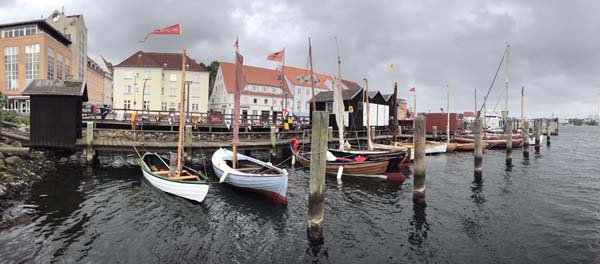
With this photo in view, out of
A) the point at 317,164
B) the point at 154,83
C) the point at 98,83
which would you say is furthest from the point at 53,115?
the point at 98,83

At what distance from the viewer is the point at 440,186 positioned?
19.5 meters

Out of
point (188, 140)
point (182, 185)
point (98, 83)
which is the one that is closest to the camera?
point (182, 185)

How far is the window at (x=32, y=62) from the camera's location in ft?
166

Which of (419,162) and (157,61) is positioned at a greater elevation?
(157,61)

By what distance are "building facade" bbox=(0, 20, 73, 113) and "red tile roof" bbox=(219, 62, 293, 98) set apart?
29.6 m

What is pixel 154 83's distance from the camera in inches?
2518

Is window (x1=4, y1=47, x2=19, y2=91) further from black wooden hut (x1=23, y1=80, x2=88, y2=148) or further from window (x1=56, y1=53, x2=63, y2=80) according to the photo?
black wooden hut (x1=23, y1=80, x2=88, y2=148)

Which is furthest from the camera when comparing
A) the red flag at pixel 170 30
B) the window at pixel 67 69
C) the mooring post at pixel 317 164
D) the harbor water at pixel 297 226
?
the window at pixel 67 69

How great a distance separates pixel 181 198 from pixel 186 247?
17.8 feet

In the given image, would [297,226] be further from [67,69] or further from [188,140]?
[67,69]

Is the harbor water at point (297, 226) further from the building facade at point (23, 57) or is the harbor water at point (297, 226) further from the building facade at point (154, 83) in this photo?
the building facade at point (154, 83)

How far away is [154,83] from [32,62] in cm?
1885

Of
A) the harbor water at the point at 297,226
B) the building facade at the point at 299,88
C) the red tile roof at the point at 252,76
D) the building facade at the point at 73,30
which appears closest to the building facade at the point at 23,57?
the building facade at the point at 73,30

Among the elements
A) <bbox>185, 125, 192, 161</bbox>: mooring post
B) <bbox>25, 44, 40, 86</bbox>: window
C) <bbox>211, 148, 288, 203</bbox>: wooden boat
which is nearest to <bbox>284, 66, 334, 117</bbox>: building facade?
<bbox>25, 44, 40, 86</bbox>: window
